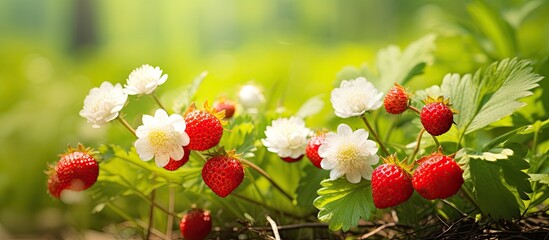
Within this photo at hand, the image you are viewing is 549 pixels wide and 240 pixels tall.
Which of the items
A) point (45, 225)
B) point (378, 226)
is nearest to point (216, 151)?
point (378, 226)

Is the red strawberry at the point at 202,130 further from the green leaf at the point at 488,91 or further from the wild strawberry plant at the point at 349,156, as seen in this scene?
the green leaf at the point at 488,91

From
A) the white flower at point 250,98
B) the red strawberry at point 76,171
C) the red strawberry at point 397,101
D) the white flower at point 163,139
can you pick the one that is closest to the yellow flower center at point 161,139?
the white flower at point 163,139

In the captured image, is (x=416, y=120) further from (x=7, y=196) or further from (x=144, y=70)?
(x=7, y=196)

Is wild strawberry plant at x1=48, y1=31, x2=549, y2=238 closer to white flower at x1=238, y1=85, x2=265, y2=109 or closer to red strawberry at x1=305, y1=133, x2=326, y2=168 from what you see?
red strawberry at x1=305, y1=133, x2=326, y2=168

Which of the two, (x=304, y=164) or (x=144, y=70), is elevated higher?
(x=144, y=70)

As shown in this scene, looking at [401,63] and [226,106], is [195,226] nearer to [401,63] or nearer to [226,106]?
[226,106]

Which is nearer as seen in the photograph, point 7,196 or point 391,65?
point 391,65

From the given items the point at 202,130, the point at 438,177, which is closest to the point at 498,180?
the point at 438,177
